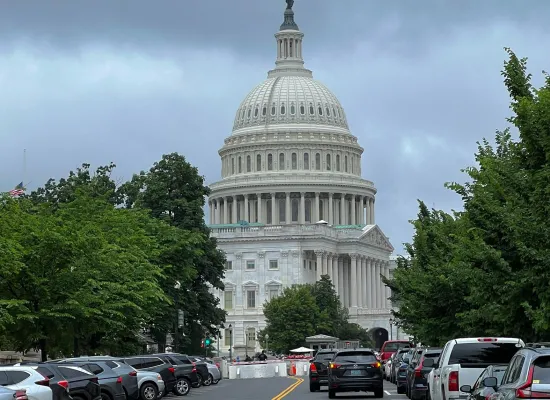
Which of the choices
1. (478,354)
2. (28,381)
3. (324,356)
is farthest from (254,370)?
(28,381)

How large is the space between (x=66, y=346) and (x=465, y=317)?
65.2 feet

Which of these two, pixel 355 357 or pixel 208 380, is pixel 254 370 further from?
pixel 355 357

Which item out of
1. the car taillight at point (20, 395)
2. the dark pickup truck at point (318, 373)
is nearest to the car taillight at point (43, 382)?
the car taillight at point (20, 395)

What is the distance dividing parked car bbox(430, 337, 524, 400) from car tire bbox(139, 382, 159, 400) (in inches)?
664

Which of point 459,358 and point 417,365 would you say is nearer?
point 459,358

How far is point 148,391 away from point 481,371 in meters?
18.2

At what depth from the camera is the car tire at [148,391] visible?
162 feet

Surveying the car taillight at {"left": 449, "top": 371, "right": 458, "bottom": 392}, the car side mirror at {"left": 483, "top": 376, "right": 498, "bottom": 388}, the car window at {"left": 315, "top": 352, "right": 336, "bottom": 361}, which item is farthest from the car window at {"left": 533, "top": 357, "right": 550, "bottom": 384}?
the car window at {"left": 315, "top": 352, "right": 336, "bottom": 361}

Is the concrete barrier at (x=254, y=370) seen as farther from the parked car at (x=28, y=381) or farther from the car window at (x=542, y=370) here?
Result: the car window at (x=542, y=370)

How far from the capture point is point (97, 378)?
38938 millimetres

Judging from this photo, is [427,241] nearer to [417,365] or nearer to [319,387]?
[319,387]

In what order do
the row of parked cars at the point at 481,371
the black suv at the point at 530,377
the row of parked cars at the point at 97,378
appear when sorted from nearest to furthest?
1. the black suv at the point at 530,377
2. the row of parked cars at the point at 481,371
3. the row of parked cars at the point at 97,378

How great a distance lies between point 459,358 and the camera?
112 feet

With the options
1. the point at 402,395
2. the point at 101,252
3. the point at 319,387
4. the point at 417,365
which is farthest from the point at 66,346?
the point at 417,365
